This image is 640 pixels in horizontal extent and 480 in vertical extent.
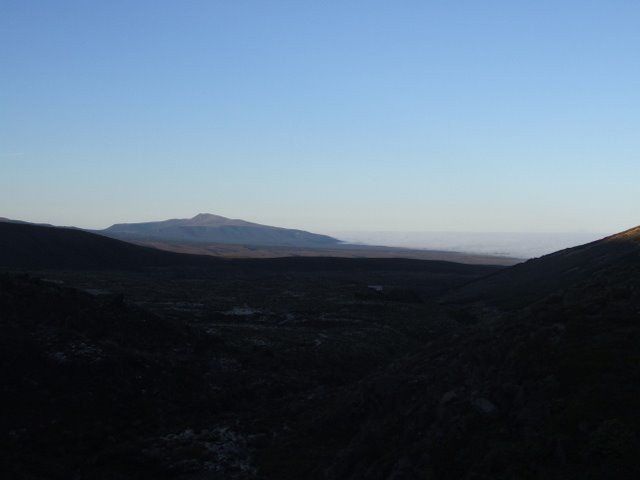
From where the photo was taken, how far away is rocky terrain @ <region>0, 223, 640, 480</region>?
15.1 meters

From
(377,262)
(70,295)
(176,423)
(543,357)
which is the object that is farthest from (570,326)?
(377,262)

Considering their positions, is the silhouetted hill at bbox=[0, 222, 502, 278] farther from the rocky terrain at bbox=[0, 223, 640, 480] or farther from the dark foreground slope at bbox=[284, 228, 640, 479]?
the dark foreground slope at bbox=[284, 228, 640, 479]

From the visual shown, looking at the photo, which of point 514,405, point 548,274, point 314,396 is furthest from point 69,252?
point 514,405

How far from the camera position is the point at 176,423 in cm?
2505

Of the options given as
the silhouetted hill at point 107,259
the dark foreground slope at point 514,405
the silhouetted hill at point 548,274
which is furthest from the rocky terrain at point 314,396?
the silhouetted hill at point 107,259

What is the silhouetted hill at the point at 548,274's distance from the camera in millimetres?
62344

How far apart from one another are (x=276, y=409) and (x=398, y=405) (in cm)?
770

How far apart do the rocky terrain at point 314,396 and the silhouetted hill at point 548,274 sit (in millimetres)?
24154

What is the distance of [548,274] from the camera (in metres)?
79.2

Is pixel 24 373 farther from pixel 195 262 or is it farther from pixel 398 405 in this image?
pixel 195 262

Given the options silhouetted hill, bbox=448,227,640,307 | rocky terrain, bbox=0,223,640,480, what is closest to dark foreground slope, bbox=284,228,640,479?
rocky terrain, bbox=0,223,640,480

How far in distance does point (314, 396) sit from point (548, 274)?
5894cm

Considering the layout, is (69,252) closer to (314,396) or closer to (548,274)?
(548,274)

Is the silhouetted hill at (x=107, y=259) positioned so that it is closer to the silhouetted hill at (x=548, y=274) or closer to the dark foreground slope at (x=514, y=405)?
the silhouetted hill at (x=548, y=274)
